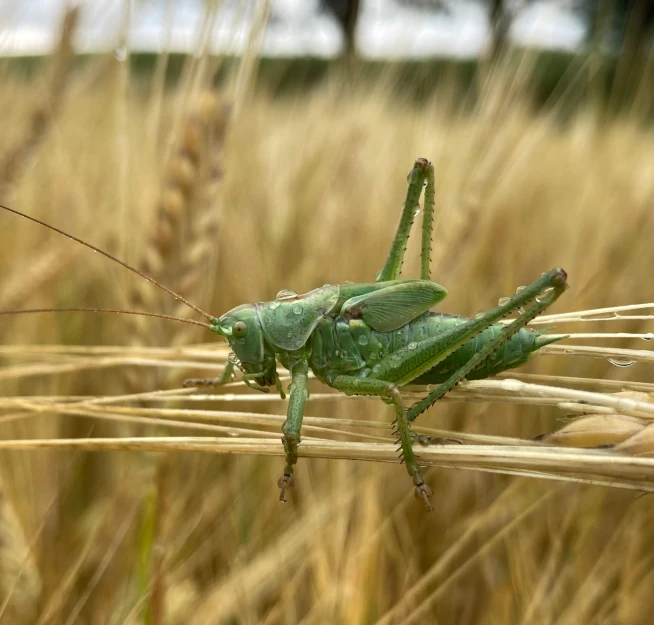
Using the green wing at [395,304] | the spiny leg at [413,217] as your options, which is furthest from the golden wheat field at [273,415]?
the spiny leg at [413,217]

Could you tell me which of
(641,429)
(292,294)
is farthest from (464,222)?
(641,429)

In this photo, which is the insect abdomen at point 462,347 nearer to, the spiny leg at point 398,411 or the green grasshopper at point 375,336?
the green grasshopper at point 375,336

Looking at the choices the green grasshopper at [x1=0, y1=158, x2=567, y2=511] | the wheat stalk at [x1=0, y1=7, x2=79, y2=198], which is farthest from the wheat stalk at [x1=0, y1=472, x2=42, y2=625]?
the wheat stalk at [x1=0, y1=7, x2=79, y2=198]

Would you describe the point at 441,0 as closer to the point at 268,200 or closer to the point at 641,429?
the point at 268,200

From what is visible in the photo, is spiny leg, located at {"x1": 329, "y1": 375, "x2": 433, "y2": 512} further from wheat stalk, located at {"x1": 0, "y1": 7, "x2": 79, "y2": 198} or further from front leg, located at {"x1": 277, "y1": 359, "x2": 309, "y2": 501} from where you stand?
wheat stalk, located at {"x1": 0, "y1": 7, "x2": 79, "y2": 198}

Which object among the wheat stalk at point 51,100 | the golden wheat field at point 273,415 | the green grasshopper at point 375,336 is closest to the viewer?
the golden wheat field at point 273,415

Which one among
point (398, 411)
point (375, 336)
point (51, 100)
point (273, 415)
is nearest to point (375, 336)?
point (375, 336)
